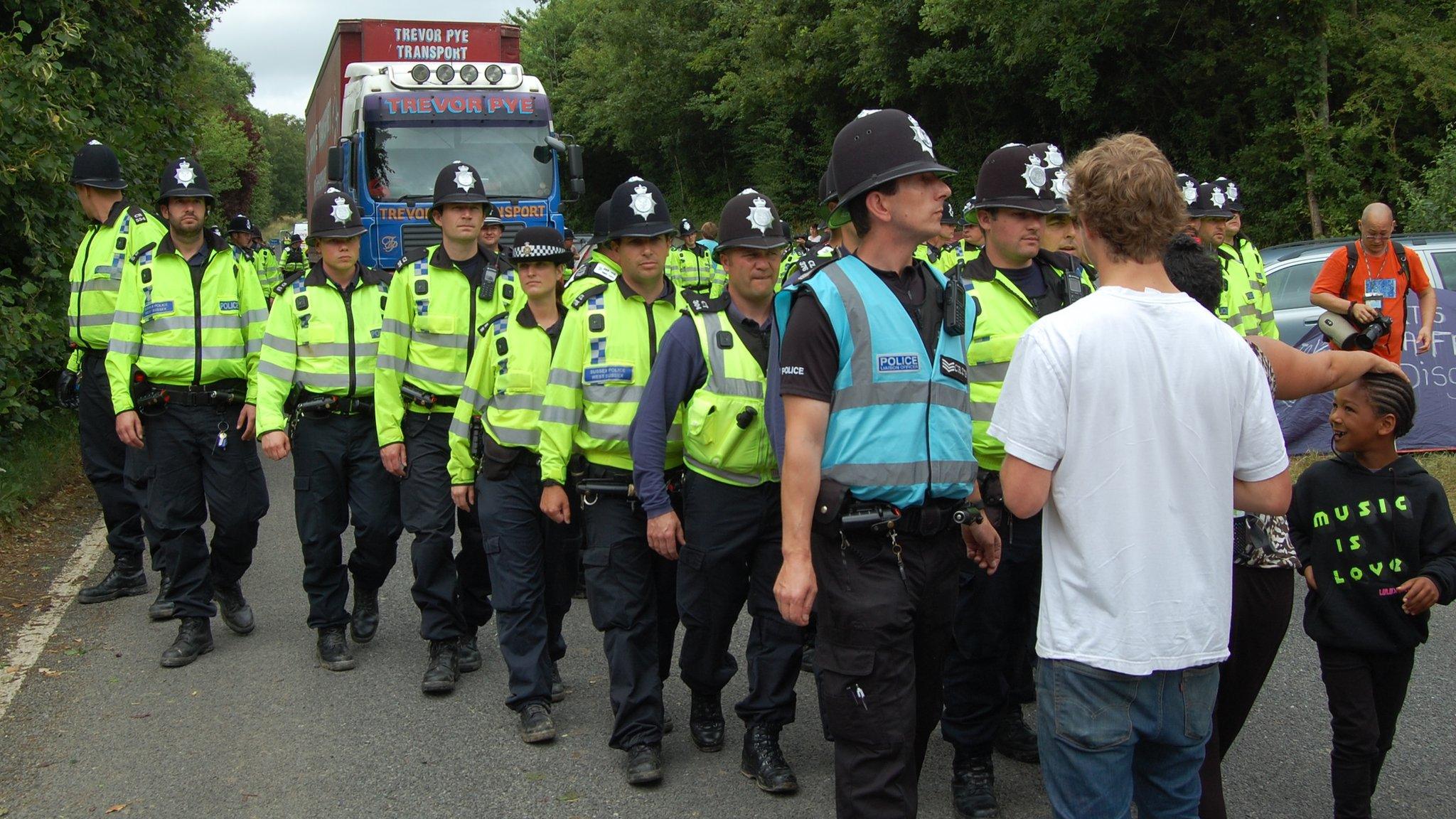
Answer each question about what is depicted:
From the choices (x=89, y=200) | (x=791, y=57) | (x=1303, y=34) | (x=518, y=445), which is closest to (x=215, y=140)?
(x=791, y=57)

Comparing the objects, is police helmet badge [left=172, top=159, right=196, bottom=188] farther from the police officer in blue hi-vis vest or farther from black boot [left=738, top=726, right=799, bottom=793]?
the police officer in blue hi-vis vest

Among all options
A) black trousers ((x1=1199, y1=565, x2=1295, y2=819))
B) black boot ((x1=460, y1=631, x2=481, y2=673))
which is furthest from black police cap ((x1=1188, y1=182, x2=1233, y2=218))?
black boot ((x1=460, y1=631, x2=481, y2=673))

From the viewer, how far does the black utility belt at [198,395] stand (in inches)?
249

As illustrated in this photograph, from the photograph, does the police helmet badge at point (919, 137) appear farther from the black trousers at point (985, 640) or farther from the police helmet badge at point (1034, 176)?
the black trousers at point (985, 640)

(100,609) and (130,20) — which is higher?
(130,20)

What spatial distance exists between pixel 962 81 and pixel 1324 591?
20992 mm

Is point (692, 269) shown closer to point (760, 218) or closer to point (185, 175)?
point (185, 175)

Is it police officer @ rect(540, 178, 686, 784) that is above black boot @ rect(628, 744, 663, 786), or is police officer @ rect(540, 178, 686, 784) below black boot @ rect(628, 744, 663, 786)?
above

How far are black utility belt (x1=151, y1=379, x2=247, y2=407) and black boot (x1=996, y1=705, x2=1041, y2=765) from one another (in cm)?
419

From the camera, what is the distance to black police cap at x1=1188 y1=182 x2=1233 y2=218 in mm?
6863

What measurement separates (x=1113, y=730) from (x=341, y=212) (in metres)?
4.81

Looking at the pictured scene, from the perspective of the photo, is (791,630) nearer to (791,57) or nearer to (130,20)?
(130,20)

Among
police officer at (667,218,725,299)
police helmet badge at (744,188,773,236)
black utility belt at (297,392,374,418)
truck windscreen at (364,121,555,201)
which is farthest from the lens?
truck windscreen at (364,121,555,201)

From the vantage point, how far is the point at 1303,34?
17.3 m
